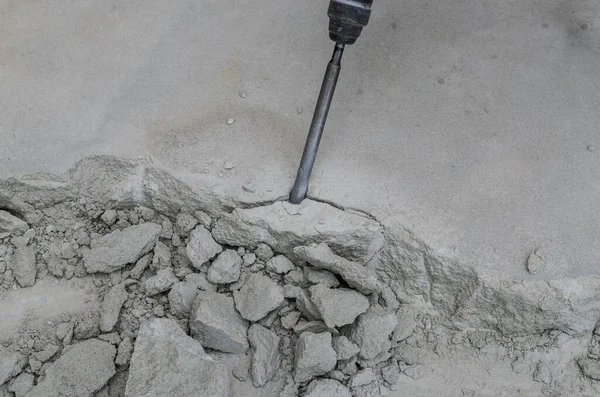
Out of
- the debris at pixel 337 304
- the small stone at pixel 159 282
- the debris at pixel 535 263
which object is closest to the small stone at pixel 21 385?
the small stone at pixel 159 282

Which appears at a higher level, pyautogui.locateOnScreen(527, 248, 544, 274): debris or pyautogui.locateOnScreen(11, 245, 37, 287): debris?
pyautogui.locateOnScreen(527, 248, 544, 274): debris

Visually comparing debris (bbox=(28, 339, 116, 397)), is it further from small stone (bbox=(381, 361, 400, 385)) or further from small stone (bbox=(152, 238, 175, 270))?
small stone (bbox=(381, 361, 400, 385))

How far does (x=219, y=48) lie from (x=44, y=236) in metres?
0.73

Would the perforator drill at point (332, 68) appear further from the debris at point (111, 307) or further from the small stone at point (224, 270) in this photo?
the debris at point (111, 307)

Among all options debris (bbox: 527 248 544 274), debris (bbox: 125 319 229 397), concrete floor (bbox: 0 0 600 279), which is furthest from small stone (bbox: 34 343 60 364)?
debris (bbox: 527 248 544 274)

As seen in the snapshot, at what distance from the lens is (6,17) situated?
6.64 feet

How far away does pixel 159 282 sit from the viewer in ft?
5.51

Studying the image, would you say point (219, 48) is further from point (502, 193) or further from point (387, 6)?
point (502, 193)

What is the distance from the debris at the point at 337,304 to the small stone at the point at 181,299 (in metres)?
0.30

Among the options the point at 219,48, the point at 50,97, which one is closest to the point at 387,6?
the point at 219,48

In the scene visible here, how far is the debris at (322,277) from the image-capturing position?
1693 millimetres

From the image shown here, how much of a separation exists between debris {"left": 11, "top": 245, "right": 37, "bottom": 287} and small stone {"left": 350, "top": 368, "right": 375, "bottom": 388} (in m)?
0.86


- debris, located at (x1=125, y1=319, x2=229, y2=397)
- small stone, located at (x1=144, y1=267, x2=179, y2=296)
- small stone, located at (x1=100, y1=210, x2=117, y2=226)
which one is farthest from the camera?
small stone, located at (x1=100, y1=210, x2=117, y2=226)

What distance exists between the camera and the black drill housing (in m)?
1.57
